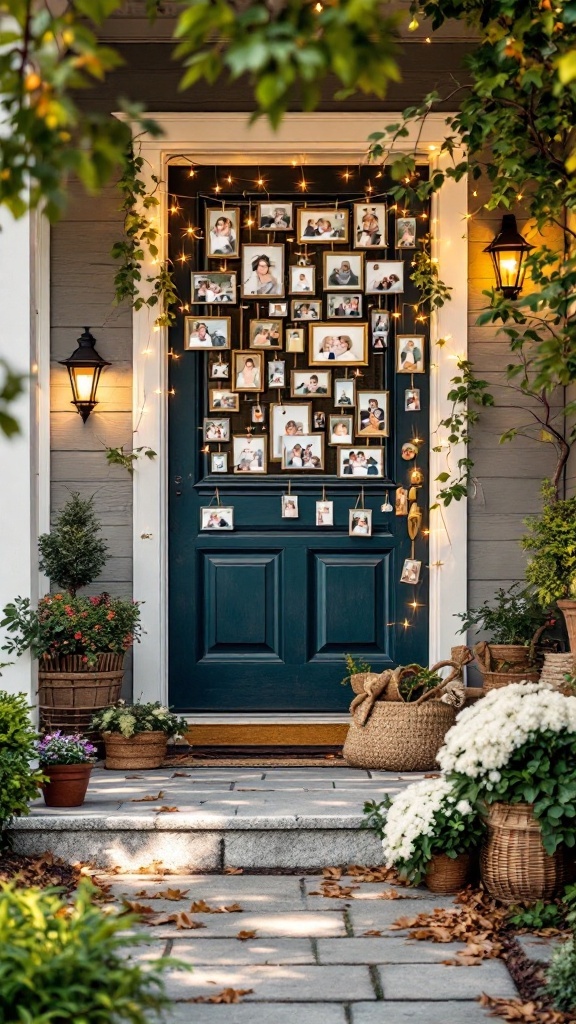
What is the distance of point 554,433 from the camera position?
17.7 feet

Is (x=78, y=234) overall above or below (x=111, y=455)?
above

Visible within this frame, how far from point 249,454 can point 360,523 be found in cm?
62

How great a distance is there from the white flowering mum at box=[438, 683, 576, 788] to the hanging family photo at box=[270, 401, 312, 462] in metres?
2.29

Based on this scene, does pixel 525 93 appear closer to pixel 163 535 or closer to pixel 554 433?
pixel 554 433

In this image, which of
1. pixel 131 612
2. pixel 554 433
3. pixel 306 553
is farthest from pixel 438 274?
pixel 131 612

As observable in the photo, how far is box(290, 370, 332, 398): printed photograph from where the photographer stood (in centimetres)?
575

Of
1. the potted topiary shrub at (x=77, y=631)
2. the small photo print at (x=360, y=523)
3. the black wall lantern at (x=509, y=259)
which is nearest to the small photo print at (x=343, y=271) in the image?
the black wall lantern at (x=509, y=259)

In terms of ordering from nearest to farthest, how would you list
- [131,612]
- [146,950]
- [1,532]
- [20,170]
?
[20,170] → [146,950] → [1,532] → [131,612]

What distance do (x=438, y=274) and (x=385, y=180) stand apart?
571mm

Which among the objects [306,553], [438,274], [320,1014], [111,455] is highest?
[438,274]

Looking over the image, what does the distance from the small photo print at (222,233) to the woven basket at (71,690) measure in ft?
6.59

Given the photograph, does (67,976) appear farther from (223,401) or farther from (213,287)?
(213,287)

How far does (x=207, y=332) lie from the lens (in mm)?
5754

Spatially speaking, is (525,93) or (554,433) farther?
(554,433)
